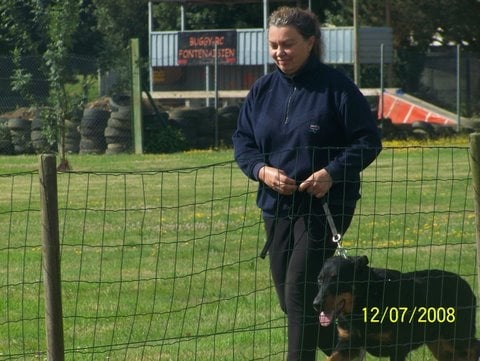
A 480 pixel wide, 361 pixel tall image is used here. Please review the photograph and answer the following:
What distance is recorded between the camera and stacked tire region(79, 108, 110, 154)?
2550 cm

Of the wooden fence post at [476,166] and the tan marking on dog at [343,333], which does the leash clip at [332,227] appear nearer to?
the tan marking on dog at [343,333]

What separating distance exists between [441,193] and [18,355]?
9845 millimetres

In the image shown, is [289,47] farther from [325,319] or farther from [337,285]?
[325,319]

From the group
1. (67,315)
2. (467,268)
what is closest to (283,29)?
(67,315)

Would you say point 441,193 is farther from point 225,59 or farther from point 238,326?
point 225,59

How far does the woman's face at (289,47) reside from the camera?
5.85m

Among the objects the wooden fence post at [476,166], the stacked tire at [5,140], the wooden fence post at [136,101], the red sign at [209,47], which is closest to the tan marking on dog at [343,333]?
the wooden fence post at [476,166]

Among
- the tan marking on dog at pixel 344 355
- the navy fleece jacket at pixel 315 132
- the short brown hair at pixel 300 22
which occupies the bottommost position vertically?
the tan marking on dog at pixel 344 355

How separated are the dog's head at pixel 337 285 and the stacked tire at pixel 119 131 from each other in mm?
19858

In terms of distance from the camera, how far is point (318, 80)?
5.95 meters

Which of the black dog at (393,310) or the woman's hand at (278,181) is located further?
the black dog at (393,310)

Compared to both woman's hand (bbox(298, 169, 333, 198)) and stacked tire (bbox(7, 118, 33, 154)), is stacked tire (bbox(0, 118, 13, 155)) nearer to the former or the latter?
stacked tire (bbox(7, 118, 33, 154))

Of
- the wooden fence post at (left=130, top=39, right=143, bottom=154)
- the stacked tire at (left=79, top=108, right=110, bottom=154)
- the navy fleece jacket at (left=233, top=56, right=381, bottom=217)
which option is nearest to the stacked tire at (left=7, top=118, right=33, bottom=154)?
the stacked tire at (left=79, top=108, right=110, bottom=154)
